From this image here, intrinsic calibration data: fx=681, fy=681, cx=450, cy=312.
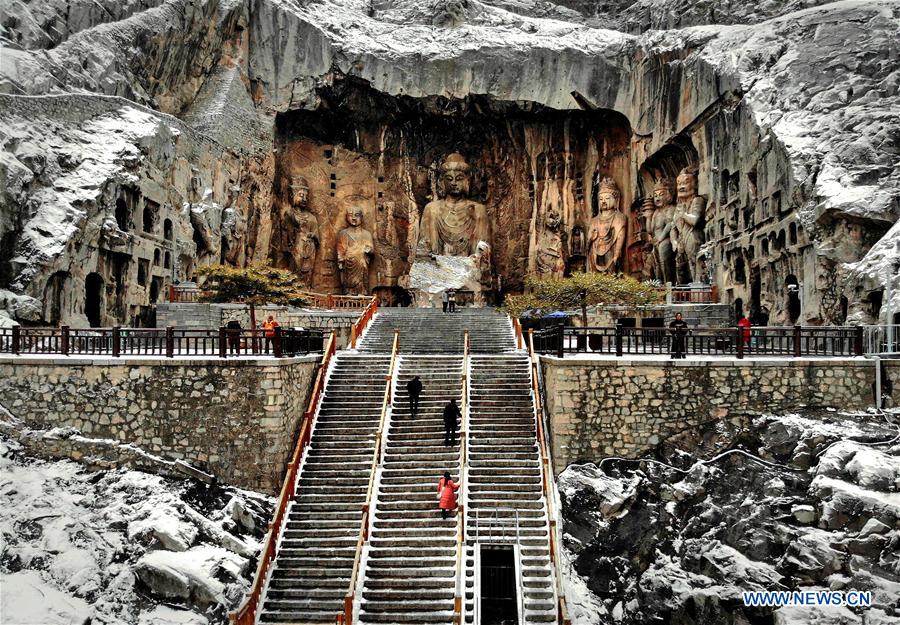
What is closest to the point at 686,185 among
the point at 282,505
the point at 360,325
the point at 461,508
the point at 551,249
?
the point at 551,249

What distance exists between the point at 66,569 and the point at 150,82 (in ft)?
72.0

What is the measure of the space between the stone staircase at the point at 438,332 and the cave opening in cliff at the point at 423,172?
11118 mm

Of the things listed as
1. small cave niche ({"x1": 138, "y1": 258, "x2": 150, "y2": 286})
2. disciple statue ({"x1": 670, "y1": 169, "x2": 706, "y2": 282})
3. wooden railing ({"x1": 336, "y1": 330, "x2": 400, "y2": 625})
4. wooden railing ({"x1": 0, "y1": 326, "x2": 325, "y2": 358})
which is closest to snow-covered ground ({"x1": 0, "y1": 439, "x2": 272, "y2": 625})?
wooden railing ({"x1": 336, "y1": 330, "x2": 400, "y2": 625})

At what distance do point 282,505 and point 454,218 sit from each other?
2266 cm

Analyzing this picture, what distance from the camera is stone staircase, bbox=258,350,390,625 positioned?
41.2 feet

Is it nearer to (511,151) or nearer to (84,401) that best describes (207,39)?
(511,151)

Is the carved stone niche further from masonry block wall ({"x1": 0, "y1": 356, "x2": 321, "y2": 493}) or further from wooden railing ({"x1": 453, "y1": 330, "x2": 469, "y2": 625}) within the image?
masonry block wall ({"x1": 0, "y1": 356, "x2": 321, "y2": 493})

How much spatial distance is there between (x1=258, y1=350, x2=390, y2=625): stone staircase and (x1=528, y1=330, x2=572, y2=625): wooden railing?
3.79 meters

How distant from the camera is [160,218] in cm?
2539

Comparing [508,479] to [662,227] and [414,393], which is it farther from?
[662,227]

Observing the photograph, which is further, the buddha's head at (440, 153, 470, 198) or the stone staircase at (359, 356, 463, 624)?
the buddha's head at (440, 153, 470, 198)

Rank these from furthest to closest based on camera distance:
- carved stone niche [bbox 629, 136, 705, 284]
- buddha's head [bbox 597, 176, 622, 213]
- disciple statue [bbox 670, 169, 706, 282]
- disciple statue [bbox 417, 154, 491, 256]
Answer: disciple statue [bbox 417, 154, 491, 256] < buddha's head [bbox 597, 176, 622, 213] < carved stone niche [bbox 629, 136, 705, 284] < disciple statue [bbox 670, 169, 706, 282]

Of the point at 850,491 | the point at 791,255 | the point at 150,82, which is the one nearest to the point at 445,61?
the point at 150,82

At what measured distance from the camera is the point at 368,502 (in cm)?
1346
